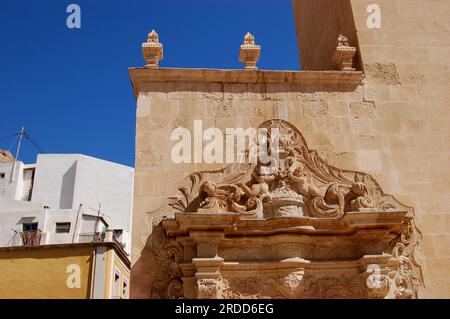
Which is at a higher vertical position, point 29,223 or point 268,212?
point 29,223

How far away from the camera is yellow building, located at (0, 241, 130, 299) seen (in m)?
17.0

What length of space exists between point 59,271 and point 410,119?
584 inches

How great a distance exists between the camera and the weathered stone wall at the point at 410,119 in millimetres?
6949

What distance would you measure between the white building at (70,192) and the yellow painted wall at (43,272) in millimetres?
6149

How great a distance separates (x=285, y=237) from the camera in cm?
644

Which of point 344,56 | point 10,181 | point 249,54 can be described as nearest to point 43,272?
point 10,181

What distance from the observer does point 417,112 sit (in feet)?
25.0

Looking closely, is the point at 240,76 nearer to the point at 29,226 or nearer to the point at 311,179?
the point at 311,179

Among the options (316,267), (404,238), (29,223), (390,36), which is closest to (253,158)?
(316,267)

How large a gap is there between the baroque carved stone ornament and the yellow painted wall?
12.6 meters

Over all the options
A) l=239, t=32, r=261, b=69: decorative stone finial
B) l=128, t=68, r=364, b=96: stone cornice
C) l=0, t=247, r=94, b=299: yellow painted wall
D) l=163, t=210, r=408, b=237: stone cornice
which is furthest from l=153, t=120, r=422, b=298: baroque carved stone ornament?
l=0, t=247, r=94, b=299: yellow painted wall

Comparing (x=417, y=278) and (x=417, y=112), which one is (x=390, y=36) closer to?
(x=417, y=112)

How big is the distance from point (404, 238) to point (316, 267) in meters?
1.46

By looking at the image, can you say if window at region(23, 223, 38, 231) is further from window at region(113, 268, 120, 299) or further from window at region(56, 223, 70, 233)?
window at region(113, 268, 120, 299)
